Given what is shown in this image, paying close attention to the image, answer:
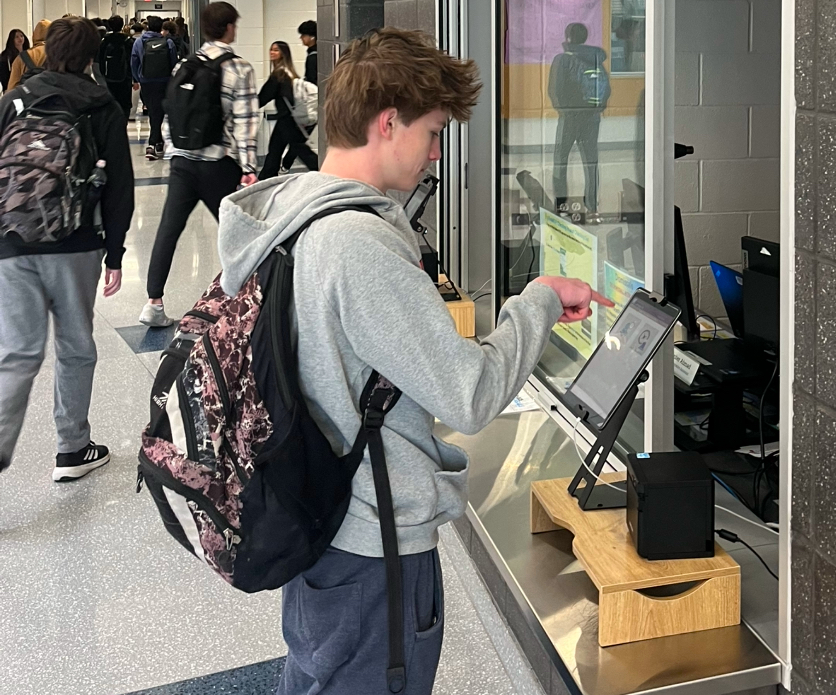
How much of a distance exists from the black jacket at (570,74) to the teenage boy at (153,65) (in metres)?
9.58

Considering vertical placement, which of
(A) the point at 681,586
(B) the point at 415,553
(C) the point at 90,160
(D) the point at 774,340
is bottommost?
(A) the point at 681,586

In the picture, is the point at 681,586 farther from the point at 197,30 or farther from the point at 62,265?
the point at 197,30

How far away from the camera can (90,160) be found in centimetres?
316

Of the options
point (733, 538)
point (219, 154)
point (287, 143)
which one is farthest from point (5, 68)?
point (733, 538)

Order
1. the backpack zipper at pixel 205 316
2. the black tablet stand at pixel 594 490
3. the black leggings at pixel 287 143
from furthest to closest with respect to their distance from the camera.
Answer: the black leggings at pixel 287 143, the black tablet stand at pixel 594 490, the backpack zipper at pixel 205 316

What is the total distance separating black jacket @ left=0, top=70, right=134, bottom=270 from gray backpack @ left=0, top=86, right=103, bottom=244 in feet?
0.10

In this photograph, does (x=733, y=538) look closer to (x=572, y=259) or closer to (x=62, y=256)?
(x=572, y=259)

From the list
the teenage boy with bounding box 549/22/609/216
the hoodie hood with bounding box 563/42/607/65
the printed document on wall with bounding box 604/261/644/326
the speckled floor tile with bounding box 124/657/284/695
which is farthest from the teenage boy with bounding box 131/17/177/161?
the speckled floor tile with bounding box 124/657/284/695

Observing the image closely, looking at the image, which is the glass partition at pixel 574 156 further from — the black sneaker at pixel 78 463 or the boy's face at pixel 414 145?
the black sneaker at pixel 78 463

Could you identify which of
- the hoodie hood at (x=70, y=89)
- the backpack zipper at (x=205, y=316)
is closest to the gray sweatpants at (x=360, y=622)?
the backpack zipper at (x=205, y=316)

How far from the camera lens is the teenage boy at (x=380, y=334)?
4.26 feet

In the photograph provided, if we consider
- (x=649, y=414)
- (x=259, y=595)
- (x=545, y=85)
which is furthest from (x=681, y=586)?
(x=545, y=85)

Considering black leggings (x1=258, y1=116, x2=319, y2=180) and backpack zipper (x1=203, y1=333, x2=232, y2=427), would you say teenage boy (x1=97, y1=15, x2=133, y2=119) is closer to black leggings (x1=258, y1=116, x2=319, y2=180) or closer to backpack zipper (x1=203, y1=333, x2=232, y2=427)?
black leggings (x1=258, y1=116, x2=319, y2=180)

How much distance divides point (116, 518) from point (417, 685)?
1.99 metres
